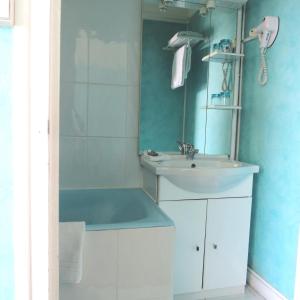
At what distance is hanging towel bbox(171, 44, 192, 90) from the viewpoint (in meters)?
2.11

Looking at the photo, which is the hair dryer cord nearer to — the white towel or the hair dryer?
the hair dryer

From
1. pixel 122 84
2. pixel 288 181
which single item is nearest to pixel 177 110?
pixel 122 84

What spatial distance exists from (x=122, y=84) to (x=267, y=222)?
1.38 m

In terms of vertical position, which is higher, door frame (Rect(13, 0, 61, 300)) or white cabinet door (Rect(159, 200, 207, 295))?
door frame (Rect(13, 0, 61, 300))

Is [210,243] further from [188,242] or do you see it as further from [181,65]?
[181,65]

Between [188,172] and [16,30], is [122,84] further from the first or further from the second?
[16,30]

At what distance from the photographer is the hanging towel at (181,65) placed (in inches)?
83.0

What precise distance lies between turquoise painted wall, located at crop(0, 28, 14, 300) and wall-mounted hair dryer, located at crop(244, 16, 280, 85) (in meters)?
1.65

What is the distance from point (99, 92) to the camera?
209cm

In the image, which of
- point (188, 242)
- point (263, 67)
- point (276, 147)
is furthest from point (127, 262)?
point (263, 67)

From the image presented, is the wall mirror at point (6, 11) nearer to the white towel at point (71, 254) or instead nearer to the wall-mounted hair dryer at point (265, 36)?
the white towel at point (71, 254)

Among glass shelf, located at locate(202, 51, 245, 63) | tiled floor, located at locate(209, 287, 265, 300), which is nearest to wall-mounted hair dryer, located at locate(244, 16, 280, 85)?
glass shelf, located at locate(202, 51, 245, 63)

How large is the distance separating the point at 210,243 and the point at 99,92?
1.28m

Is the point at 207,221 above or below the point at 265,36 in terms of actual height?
below
